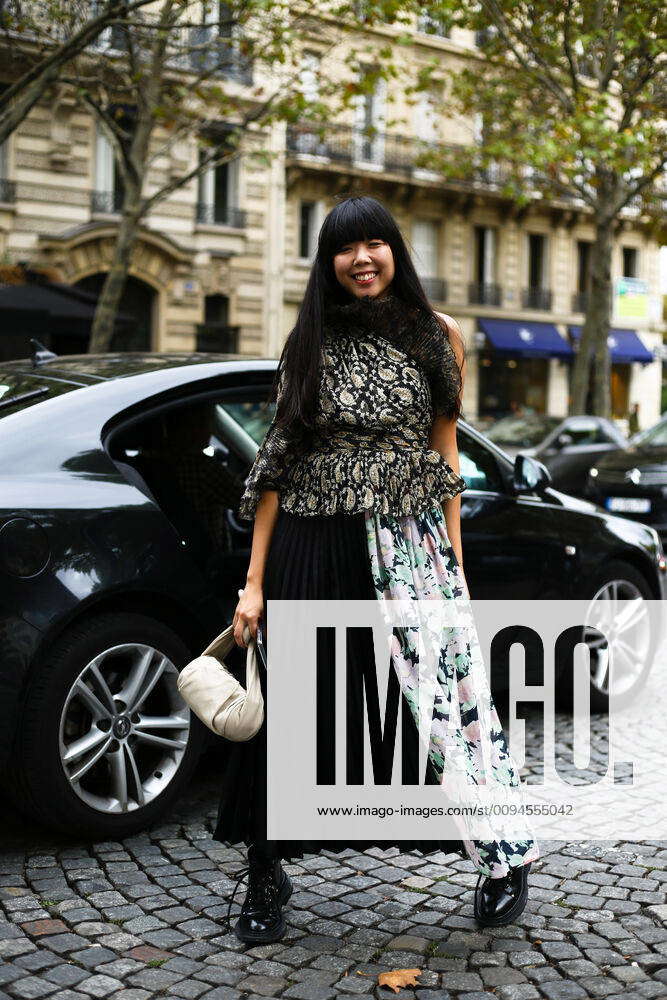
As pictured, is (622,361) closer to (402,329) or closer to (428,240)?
(428,240)

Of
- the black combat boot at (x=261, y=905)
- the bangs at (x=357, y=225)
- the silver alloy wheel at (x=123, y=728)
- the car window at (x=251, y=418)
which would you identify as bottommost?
the black combat boot at (x=261, y=905)

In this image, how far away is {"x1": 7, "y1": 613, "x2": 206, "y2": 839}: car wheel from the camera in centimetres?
355

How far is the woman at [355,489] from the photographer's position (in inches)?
121

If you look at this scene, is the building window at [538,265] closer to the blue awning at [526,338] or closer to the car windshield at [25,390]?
the blue awning at [526,338]

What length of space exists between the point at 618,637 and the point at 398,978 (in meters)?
3.04

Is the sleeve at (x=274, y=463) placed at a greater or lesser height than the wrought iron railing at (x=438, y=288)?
lesser

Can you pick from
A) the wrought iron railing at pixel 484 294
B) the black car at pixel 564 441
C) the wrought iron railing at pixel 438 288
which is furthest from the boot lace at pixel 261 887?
the wrought iron railing at pixel 484 294

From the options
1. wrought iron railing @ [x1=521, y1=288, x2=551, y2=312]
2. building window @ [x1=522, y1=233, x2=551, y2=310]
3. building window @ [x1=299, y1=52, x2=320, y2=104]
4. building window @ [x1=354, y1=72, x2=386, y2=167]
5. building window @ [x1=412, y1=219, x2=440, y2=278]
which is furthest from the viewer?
building window @ [x1=522, y1=233, x2=551, y2=310]

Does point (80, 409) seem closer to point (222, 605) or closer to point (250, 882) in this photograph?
point (222, 605)

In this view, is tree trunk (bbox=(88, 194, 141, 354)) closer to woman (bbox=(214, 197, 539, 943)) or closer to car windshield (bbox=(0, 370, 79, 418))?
car windshield (bbox=(0, 370, 79, 418))

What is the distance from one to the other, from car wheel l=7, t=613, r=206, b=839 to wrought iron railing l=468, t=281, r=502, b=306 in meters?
32.8

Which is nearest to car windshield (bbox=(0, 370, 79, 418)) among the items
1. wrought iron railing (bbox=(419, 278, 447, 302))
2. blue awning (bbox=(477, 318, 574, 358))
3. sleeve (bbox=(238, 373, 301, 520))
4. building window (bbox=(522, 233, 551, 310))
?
sleeve (bbox=(238, 373, 301, 520))

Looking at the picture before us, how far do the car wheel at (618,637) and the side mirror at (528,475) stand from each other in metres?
0.74

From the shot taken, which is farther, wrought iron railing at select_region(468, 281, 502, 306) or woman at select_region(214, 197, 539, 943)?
wrought iron railing at select_region(468, 281, 502, 306)
